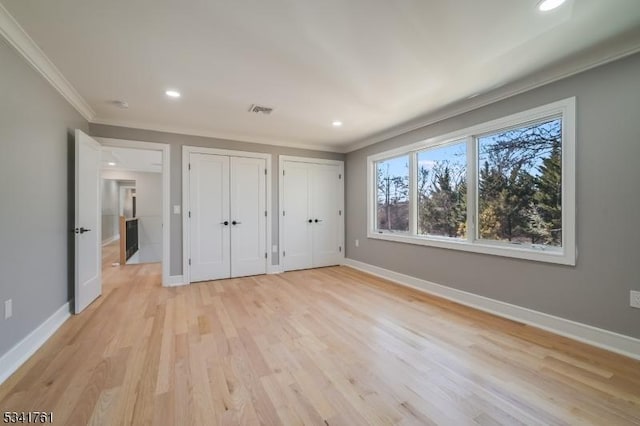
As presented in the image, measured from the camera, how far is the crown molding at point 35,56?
178 centimetres

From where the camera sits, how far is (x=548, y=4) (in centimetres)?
165

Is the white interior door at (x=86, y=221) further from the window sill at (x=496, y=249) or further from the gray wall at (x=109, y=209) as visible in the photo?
the gray wall at (x=109, y=209)

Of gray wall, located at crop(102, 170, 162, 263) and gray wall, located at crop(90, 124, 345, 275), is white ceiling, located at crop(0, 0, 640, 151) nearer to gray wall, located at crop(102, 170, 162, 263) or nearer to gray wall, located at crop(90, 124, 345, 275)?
gray wall, located at crop(90, 124, 345, 275)

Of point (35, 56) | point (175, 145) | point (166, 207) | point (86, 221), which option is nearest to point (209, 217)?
point (166, 207)

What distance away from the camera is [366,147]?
4.92 metres

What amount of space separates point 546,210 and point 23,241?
4507mm

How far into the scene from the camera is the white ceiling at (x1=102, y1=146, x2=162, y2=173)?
547cm

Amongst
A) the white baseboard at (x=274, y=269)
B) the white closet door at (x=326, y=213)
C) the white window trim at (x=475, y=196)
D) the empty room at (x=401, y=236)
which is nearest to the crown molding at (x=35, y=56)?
the empty room at (x=401, y=236)

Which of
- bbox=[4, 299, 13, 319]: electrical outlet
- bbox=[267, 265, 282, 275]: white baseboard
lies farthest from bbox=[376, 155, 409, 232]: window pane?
bbox=[4, 299, 13, 319]: electrical outlet

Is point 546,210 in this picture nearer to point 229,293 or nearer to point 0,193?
point 229,293

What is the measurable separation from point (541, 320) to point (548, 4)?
257 centimetres

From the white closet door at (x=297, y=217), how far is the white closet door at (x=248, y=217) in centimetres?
41

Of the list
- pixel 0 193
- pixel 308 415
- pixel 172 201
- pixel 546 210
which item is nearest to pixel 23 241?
pixel 0 193

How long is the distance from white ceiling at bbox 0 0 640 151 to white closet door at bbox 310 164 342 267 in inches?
83.4
